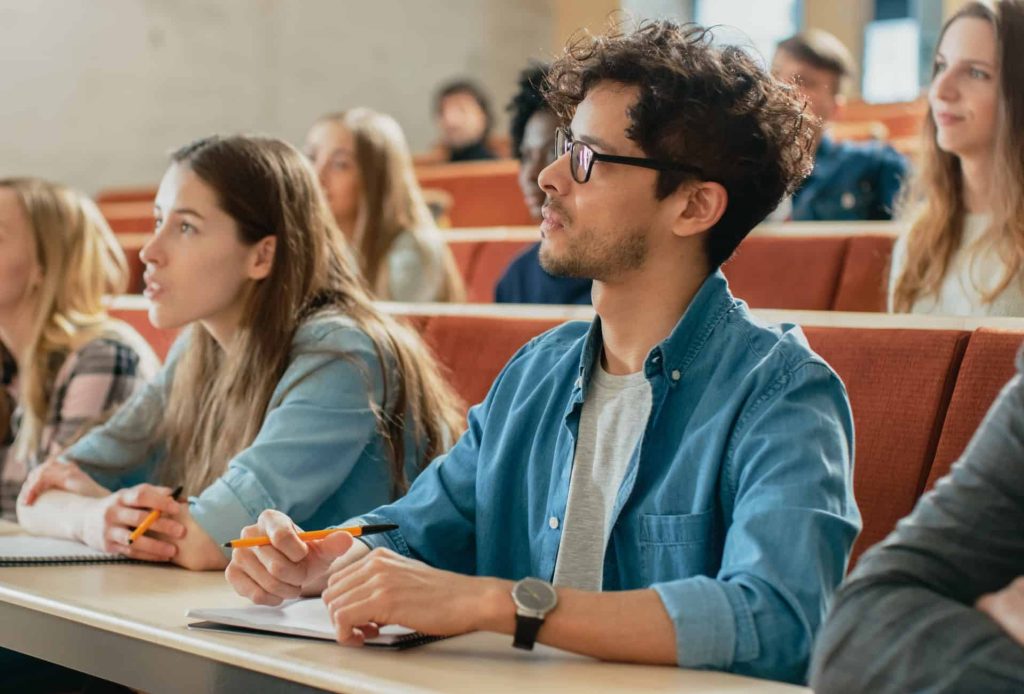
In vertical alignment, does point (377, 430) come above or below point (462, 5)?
below

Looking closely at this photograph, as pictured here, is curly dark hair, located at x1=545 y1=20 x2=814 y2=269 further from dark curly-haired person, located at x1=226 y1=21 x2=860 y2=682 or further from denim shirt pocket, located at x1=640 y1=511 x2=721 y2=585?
denim shirt pocket, located at x1=640 y1=511 x2=721 y2=585

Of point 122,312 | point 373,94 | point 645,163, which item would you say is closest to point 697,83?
point 645,163

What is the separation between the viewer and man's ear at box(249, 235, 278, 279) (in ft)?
6.88

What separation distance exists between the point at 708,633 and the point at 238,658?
40 cm

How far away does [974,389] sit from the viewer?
5.13ft

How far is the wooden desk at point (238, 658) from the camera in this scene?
111 centimetres

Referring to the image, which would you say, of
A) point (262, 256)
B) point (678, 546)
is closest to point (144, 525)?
point (262, 256)

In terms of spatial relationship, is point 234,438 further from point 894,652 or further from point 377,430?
point 894,652

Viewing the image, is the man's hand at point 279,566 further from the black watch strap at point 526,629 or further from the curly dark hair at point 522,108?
the curly dark hair at point 522,108

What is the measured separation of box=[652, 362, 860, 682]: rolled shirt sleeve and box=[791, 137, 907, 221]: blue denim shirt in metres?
2.69

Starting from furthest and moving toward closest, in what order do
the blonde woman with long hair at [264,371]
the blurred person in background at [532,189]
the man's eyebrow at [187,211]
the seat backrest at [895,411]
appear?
1. the blurred person in background at [532,189]
2. the man's eyebrow at [187,211]
3. the blonde woman with long hair at [264,371]
4. the seat backrest at [895,411]

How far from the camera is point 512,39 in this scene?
859 cm

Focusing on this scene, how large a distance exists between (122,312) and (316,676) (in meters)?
2.01

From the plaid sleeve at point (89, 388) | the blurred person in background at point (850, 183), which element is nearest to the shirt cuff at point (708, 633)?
the plaid sleeve at point (89, 388)
